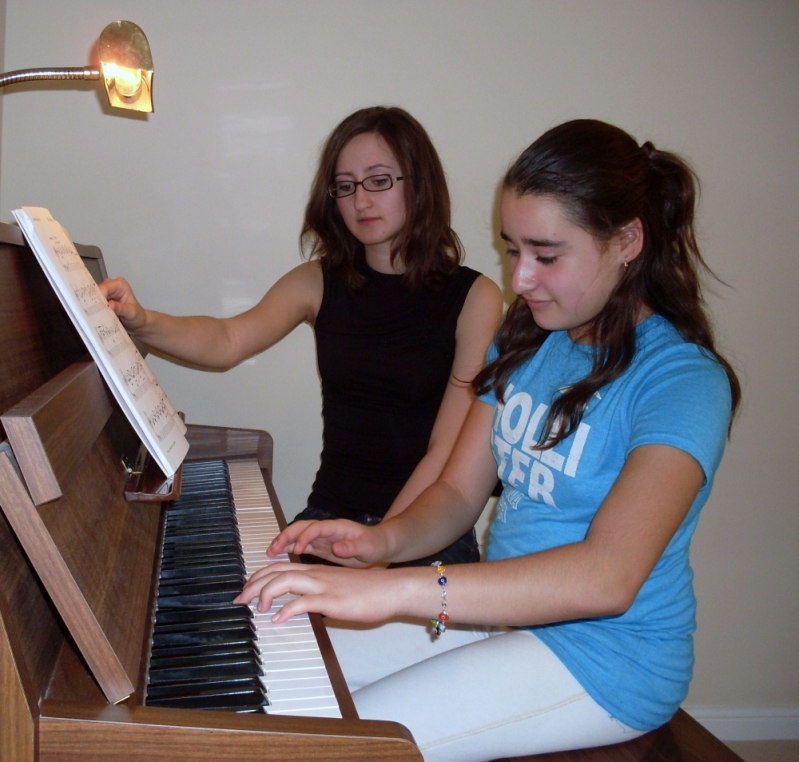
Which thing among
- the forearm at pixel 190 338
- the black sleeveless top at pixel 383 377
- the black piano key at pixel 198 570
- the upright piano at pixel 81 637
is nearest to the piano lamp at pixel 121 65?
the forearm at pixel 190 338

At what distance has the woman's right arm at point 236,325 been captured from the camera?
1.69 metres

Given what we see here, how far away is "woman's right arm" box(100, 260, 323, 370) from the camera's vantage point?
5.55 feet

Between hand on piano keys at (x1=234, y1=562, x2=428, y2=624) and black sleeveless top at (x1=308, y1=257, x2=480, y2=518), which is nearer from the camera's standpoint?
hand on piano keys at (x1=234, y1=562, x2=428, y2=624)

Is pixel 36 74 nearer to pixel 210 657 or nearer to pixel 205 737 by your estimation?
pixel 210 657

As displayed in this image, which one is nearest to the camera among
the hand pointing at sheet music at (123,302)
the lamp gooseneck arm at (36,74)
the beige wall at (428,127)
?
the lamp gooseneck arm at (36,74)

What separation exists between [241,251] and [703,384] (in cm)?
137

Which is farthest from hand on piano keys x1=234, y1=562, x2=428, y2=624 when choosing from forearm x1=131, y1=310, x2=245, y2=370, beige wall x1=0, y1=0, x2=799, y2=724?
beige wall x1=0, y1=0, x2=799, y2=724

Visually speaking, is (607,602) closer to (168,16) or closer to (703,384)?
(703,384)

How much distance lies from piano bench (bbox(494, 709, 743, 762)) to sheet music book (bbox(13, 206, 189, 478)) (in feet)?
2.18

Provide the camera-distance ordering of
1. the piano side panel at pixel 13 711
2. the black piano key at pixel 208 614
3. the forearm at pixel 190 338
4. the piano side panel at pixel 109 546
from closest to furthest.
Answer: the piano side panel at pixel 13 711
the piano side panel at pixel 109 546
the black piano key at pixel 208 614
the forearm at pixel 190 338

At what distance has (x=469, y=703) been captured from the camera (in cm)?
110

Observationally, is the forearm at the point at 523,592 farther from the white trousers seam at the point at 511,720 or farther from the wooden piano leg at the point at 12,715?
the wooden piano leg at the point at 12,715

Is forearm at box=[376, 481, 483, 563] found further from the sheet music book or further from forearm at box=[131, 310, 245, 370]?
forearm at box=[131, 310, 245, 370]

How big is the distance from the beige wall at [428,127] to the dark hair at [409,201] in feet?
0.81
